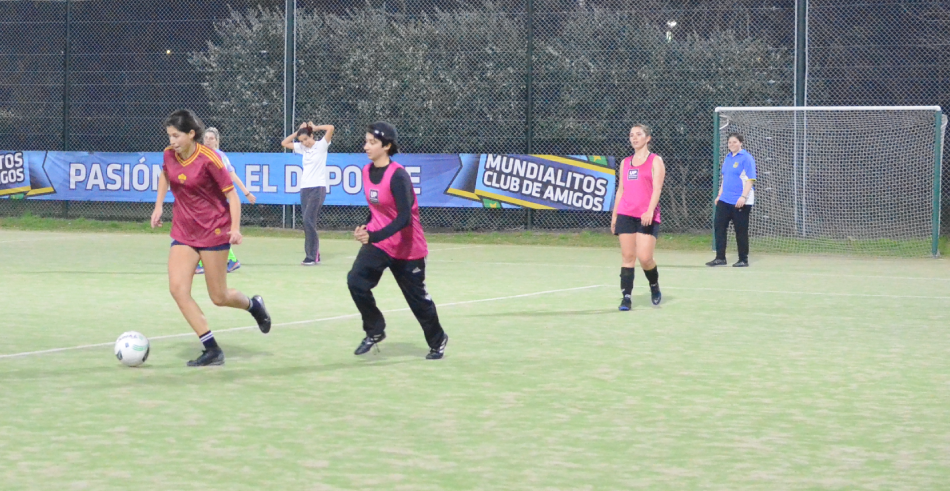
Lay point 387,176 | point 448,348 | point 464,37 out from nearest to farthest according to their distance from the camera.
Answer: point 387,176, point 448,348, point 464,37

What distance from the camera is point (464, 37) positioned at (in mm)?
23266

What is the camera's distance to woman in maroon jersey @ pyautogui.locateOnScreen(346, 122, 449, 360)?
888 cm

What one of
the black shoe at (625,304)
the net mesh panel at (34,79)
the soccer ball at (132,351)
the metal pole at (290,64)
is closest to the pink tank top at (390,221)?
the soccer ball at (132,351)

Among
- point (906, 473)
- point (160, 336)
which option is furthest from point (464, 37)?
point (906, 473)

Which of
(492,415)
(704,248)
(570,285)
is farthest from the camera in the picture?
(704,248)

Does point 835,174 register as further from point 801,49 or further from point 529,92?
point 529,92

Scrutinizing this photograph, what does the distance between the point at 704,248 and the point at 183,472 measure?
16.3 metres

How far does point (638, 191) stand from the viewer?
12.4 meters

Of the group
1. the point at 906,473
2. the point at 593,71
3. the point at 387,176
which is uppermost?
the point at 593,71

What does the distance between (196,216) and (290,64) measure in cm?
1594

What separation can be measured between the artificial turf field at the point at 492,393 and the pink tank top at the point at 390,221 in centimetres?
78

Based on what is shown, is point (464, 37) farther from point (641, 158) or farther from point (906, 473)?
point (906, 473)

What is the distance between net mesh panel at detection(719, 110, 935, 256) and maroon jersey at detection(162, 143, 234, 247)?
43.6 feet

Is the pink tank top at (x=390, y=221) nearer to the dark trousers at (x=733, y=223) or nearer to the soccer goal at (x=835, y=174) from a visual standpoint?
the dark trousers at (x=733, y=223)
